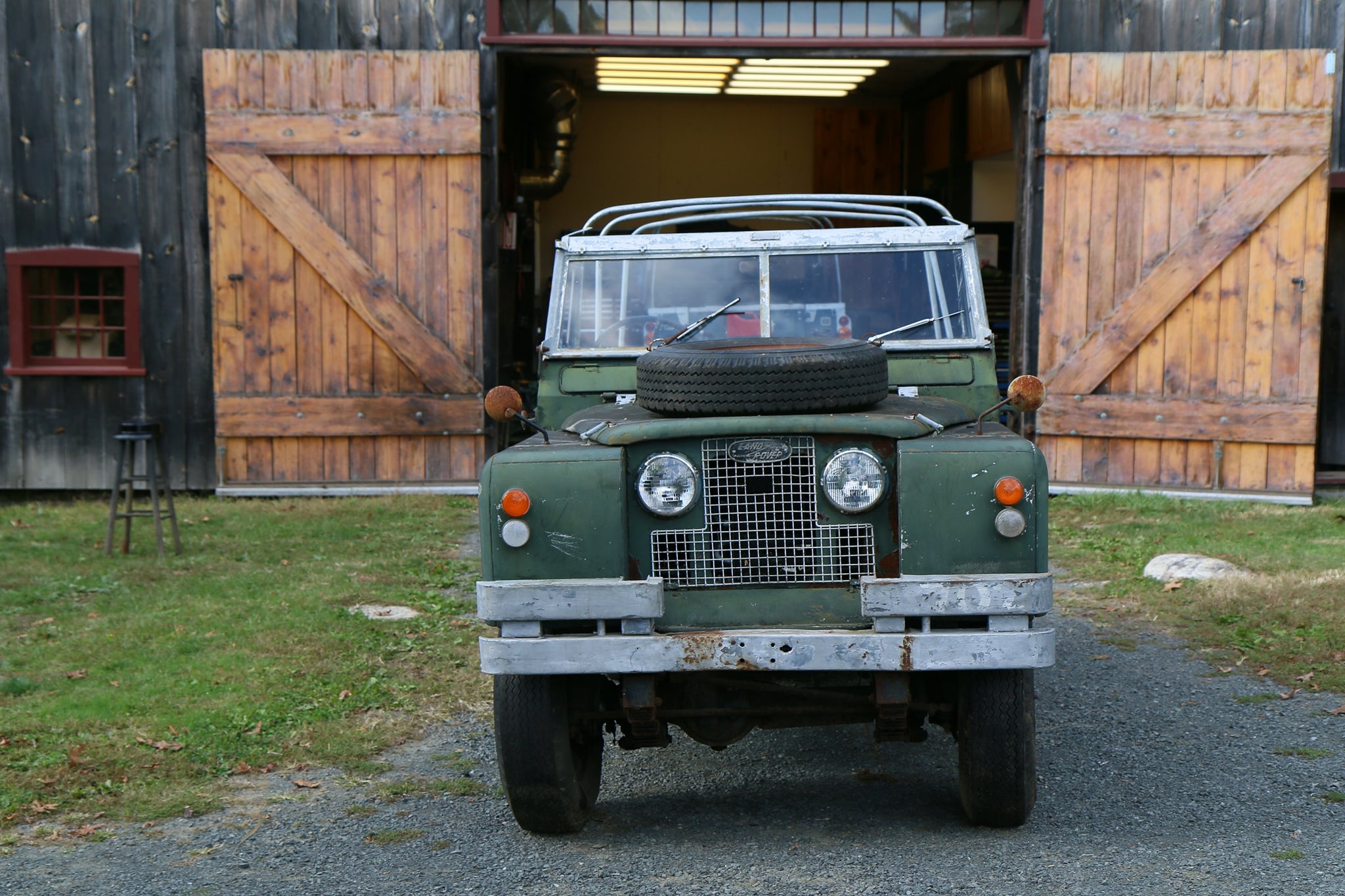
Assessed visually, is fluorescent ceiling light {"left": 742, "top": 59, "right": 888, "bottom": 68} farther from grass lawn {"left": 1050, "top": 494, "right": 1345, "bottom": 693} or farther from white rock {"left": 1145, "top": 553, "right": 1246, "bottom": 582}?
white rock {"left": 1145, "top": 553, "right": 1246, "bottom": 582}

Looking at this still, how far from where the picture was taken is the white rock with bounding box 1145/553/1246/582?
317 inches

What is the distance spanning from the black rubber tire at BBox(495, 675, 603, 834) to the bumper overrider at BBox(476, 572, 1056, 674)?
0.20 metres

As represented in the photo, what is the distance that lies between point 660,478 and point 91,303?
8.83 m

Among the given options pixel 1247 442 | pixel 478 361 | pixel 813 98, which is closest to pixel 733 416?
pixel 478 361

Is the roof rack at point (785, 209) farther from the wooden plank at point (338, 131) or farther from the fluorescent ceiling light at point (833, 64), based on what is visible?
the fluorescent ceiling light at point (833, 64)

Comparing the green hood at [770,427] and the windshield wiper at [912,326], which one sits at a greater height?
the windshield wiper at [912,326]

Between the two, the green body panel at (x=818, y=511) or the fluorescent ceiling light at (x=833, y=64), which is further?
the fluorescent ceiling light at (x=833, y=64)

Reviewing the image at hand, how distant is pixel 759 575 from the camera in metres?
4.32

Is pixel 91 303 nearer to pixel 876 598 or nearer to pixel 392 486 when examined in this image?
pixel 392 486

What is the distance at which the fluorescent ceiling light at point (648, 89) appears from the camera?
52.2ft

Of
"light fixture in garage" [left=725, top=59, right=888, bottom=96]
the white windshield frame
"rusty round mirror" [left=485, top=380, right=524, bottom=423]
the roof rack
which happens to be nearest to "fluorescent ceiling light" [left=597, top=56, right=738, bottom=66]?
"light fixture in garage" [left=725, top=59, right=888, bottom=96]

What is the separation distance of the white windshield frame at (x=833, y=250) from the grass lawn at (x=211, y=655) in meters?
1.81

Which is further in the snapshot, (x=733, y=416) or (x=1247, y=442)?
(x=1247, y=442)

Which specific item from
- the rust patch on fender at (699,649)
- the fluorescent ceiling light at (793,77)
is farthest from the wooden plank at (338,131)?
the rust patch on fender at (699,649)
